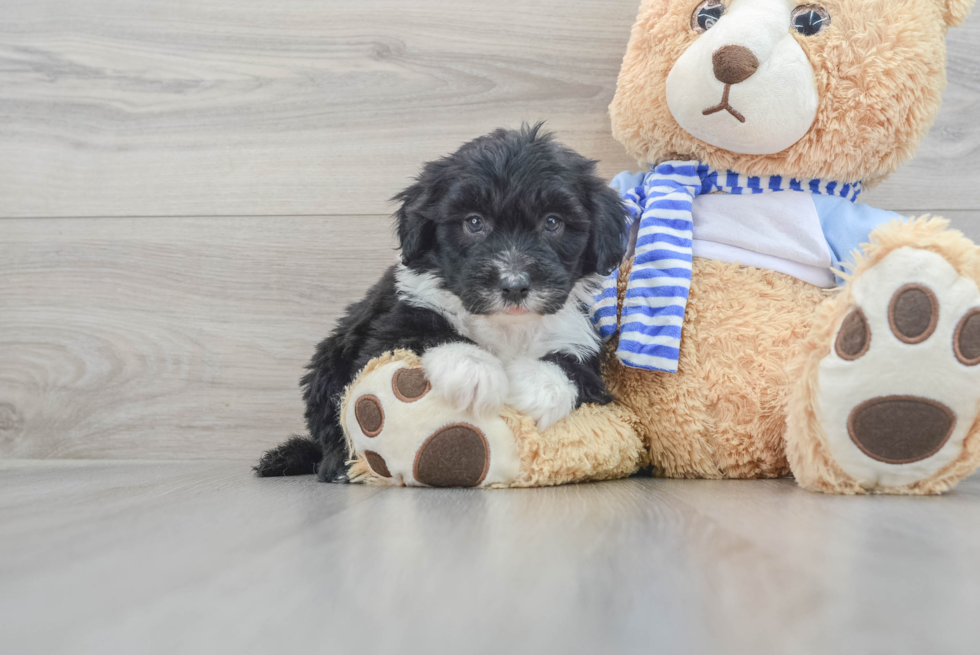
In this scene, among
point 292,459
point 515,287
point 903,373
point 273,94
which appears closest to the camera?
point 903,373

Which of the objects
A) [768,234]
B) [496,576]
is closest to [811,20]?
[768,234]

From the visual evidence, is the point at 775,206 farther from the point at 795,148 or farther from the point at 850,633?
the point at 850,633

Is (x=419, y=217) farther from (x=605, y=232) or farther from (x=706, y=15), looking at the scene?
(x=706, y=15)

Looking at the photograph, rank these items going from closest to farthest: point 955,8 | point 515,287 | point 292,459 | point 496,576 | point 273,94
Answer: point 496,576, point 515,287, point 955,8, point 292,459, point 273,94

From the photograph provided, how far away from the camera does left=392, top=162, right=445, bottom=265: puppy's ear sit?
1.25 m

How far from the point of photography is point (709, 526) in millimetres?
777

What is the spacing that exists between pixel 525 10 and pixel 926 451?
54.8 inches

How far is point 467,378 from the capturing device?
44.5 inches

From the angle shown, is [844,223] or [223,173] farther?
[223,173]

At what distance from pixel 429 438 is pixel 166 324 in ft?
3.70

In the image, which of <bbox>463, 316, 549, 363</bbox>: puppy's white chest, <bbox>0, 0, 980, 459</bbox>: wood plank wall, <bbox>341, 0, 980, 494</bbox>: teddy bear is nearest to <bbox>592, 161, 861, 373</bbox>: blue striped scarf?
<bbox>341, 0, 980, 494</bbox>: teddy bear

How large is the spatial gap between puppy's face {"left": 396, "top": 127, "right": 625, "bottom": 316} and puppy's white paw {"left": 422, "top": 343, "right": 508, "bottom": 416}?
0.08 m

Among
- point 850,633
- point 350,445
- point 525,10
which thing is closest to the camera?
point 850,633

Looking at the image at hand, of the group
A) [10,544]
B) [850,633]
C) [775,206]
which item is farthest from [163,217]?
[850,633]
